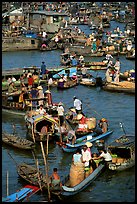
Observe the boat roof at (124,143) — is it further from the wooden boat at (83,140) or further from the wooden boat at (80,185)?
the wooden boat at (83,140)

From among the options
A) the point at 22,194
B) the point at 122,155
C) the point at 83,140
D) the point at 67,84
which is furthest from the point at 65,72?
the point at 22,194

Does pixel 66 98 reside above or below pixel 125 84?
below

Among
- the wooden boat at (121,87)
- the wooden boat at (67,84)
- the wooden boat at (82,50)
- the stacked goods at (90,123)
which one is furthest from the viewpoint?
the wooden boat at (82,50)

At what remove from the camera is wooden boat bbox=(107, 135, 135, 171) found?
62.3 feet

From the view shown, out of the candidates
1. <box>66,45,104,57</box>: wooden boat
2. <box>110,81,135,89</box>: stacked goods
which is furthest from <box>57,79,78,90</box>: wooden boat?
<box>66,45,104,57</box>: wooden boat

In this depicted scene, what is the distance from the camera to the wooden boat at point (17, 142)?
69.3ft

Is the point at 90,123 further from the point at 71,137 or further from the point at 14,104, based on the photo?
the point at 14,104

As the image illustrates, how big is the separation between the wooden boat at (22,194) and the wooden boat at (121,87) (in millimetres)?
13165

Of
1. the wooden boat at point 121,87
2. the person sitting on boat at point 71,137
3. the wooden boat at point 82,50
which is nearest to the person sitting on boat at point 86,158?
the person sitting on boat at point 71,137

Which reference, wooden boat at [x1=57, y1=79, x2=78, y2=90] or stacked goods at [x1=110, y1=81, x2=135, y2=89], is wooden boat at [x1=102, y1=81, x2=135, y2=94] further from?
wooden boat at [x1=57, y1=79, x2=78, y2=90]

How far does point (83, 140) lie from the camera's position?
21406mm

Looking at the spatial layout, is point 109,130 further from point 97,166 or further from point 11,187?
point 11,187

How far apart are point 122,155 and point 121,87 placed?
10620 millimetres

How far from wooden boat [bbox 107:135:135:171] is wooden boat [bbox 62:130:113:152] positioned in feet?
4.75
